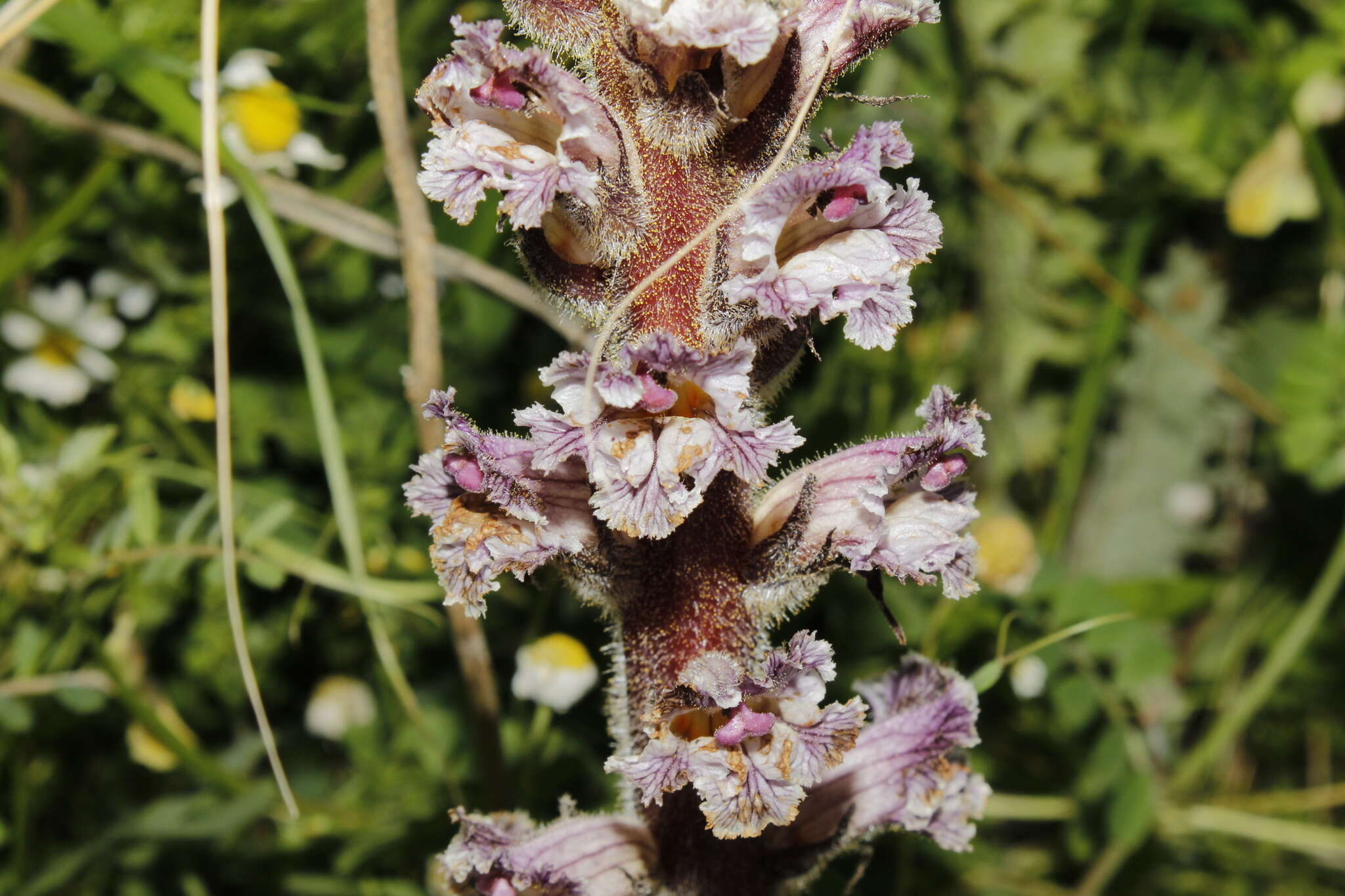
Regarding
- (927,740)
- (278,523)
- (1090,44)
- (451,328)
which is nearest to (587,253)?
(927,740)

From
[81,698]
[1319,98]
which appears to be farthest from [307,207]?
[1319,98]

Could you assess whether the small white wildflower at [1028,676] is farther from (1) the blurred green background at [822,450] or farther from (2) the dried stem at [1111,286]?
(2) the dried stem at [1111,286]

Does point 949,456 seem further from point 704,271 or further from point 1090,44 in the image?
point 1090,44

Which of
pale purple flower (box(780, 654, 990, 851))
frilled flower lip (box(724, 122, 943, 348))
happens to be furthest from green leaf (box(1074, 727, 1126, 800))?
frilled flower lip (box(724, 122, 943, 348))

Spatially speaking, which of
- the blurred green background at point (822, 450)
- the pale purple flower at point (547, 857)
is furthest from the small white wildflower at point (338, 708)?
the pale purple flower at point (547, 857)

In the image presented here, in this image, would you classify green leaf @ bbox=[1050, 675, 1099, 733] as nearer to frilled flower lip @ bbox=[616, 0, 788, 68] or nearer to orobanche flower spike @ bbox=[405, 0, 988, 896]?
orobanche flower spike @ bbox=[405, 0, 988, 896]
